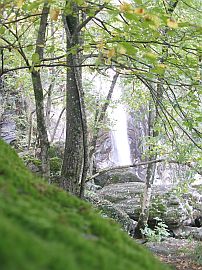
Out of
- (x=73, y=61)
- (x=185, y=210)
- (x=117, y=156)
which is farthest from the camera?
(x=117, y=156)

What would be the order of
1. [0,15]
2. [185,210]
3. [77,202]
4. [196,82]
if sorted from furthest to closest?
1. [185,210]
2. [196,82]
3. [0,15]
4. [77,202]

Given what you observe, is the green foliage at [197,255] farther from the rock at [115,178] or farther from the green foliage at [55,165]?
the rock at [115,178]

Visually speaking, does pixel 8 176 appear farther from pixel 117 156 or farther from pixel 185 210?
pixel 117 156

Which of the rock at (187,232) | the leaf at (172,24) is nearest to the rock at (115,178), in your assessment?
the rock at (187,232)

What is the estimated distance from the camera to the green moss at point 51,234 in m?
0.76

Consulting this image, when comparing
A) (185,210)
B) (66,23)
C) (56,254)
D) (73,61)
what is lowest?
(185,210)

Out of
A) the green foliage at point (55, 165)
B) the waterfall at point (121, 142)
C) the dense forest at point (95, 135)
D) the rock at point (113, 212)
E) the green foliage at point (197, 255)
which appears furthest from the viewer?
the waterfall at point (121, 142)

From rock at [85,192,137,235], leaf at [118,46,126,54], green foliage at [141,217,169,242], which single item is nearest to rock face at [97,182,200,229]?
green foliage at [141,217,169,242]

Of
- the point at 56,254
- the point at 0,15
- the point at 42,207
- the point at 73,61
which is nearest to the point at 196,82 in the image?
the point at 73,61

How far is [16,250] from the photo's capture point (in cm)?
73

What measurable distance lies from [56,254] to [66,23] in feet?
13.1

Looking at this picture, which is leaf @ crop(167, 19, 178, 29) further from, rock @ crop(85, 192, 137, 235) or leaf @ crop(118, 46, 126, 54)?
rock @ crop(85, 192, 137, 235)

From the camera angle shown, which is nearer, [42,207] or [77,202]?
[42,207]

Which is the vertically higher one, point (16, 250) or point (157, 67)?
point (157, 67)
